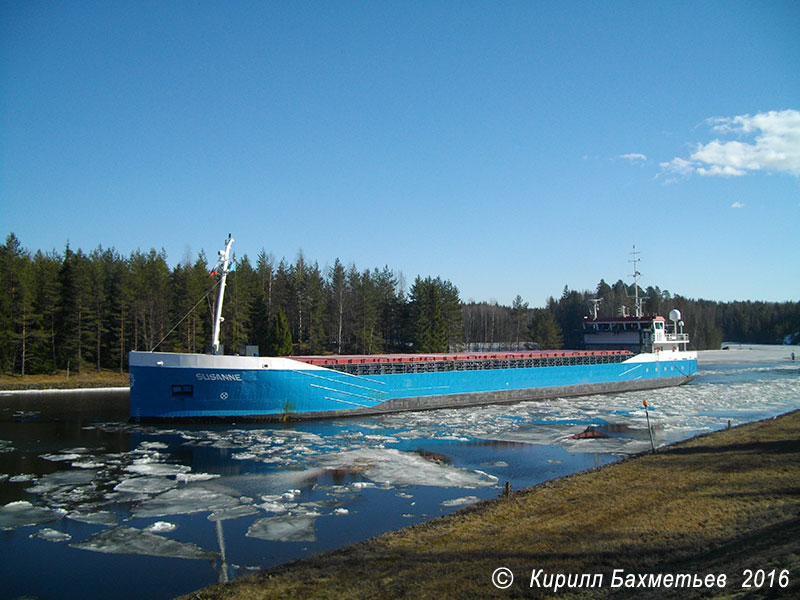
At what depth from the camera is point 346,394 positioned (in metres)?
27.5

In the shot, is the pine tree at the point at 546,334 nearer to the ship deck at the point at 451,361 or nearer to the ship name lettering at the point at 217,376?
the ship deck at the point at 451,361

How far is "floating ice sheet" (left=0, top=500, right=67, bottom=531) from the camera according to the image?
12254 millimetres

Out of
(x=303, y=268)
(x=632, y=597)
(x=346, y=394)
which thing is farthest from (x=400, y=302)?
(x=632, y=597)

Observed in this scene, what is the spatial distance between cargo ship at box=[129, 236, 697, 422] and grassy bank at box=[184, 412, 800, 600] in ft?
49.2

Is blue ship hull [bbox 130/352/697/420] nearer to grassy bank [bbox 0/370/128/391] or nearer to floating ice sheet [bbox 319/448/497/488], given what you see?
Result: floating ice sheet [bbox 319/448/497/488]

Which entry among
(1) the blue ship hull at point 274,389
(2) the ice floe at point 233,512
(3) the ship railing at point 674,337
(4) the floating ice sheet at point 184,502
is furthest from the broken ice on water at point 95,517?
(3) the ship railing at point 674,337

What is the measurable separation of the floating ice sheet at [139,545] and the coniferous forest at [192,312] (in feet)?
73.7

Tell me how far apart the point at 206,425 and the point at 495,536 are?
A: 18.3 metres

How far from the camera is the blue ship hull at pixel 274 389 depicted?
966 inches

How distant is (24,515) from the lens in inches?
503

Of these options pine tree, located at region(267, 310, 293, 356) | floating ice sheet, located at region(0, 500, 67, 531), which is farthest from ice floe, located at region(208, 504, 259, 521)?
pine tree, located at region(267, 310, 293, 356)

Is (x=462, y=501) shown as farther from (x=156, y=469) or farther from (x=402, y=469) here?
(x=156, y=469)

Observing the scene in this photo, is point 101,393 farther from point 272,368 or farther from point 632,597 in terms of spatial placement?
point 632,597

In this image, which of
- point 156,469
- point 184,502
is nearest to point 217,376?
point 156,469
